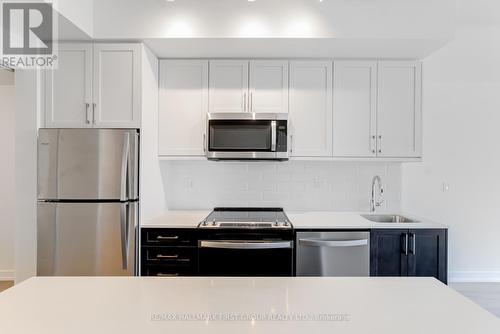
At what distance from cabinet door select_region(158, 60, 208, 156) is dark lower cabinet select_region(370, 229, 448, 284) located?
169 cm

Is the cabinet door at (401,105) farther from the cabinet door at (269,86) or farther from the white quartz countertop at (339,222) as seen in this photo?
the cabinet door at (269,86)

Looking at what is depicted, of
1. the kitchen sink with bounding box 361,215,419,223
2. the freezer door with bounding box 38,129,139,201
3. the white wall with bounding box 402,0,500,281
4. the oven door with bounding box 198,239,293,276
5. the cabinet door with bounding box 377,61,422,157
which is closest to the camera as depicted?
the freezer door with bounding box 38,129,139,201

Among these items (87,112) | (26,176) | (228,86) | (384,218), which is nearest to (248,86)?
(228,86)

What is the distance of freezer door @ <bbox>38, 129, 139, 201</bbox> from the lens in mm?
2438

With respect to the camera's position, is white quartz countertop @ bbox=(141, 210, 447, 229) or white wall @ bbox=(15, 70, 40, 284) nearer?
white wall @ bbox=(15, 70, 40, 284)

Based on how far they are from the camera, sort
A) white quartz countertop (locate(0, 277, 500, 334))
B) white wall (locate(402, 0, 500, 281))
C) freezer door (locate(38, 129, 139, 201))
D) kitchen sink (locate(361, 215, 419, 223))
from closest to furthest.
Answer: white quartz countertop (locate(0, 277, 500, 334)) < freezer door (locate(38, 129, 139, 201)) < kitchen sink (locate(361, 215, 419, 223)) < white wall (locate(402, 0, 500, 281))

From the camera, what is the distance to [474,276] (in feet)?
12.3

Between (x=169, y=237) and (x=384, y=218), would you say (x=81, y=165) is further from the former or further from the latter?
(x=384, y=218)

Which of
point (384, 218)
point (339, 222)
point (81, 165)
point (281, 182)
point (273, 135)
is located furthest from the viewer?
point (281, 182)

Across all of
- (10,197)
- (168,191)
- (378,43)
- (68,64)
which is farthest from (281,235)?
(10,197)

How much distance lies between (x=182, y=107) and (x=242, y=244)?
1.33m

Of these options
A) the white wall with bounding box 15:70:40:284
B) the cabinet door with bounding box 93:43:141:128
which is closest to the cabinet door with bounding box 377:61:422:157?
the cabinet door with bounding box 93:43:141:128

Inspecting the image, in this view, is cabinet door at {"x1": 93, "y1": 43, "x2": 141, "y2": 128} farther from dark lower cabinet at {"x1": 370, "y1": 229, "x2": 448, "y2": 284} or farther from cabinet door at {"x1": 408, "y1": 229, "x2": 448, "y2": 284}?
cabinet door at {"x1": 408, "y1": 229, "x2": 448, "y2": 284}

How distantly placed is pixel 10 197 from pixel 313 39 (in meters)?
3.66
